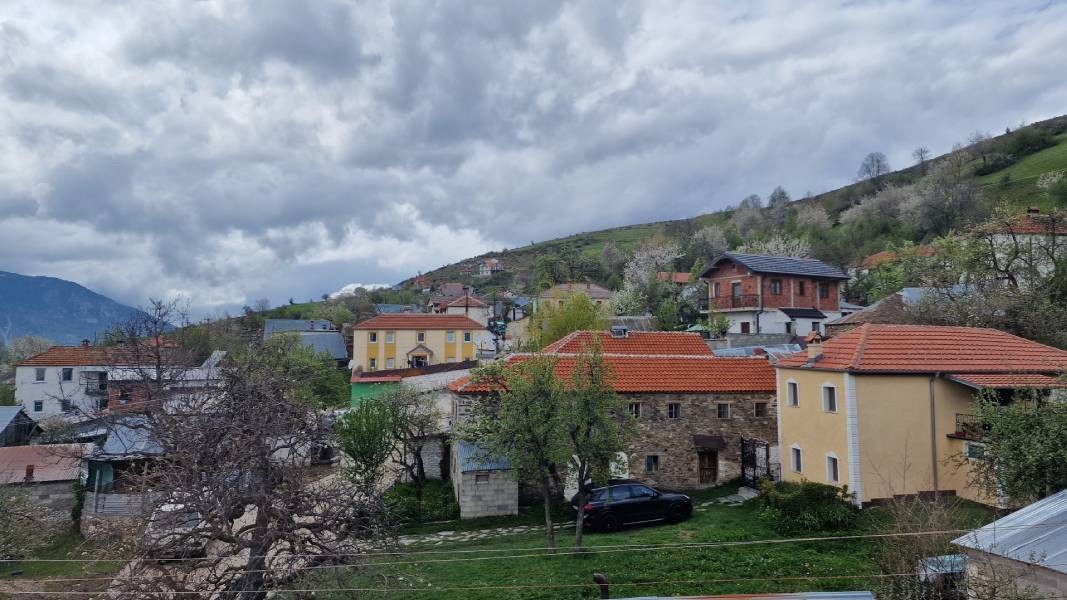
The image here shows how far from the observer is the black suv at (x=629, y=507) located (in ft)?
62.0

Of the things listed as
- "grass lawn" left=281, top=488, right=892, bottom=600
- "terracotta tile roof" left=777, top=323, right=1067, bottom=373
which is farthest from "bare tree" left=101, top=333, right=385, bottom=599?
"terracotta tile roof" left=777, top=323, right=1067, bottom=373

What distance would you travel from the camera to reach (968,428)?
18.2 m

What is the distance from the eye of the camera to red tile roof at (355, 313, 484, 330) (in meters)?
55.6

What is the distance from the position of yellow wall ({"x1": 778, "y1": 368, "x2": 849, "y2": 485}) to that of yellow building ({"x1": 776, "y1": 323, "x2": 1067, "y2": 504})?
49mm

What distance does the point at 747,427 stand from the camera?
24516 mm

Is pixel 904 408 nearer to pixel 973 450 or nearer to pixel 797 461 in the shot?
pixel 973 450

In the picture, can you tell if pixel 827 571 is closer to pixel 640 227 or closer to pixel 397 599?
pixel 397 599

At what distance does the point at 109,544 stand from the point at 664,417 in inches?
701

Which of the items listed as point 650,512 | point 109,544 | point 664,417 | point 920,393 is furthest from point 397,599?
point 920,393

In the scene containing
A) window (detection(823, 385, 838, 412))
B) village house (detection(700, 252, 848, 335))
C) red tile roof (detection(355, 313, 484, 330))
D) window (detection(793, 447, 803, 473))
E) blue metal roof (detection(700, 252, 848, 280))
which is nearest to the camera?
window (detection(823, 385, 838, 412))

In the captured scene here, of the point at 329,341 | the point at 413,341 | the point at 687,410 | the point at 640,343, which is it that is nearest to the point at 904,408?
the point at 687,410

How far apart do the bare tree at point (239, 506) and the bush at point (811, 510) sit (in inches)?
441

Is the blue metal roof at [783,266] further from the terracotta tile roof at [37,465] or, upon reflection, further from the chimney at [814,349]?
the terracotta tile roof at [37,465]

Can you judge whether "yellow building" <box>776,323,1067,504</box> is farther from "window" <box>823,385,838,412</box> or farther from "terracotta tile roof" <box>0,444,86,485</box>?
"terracotta tile roof" <box>0,444,86,485</box>
